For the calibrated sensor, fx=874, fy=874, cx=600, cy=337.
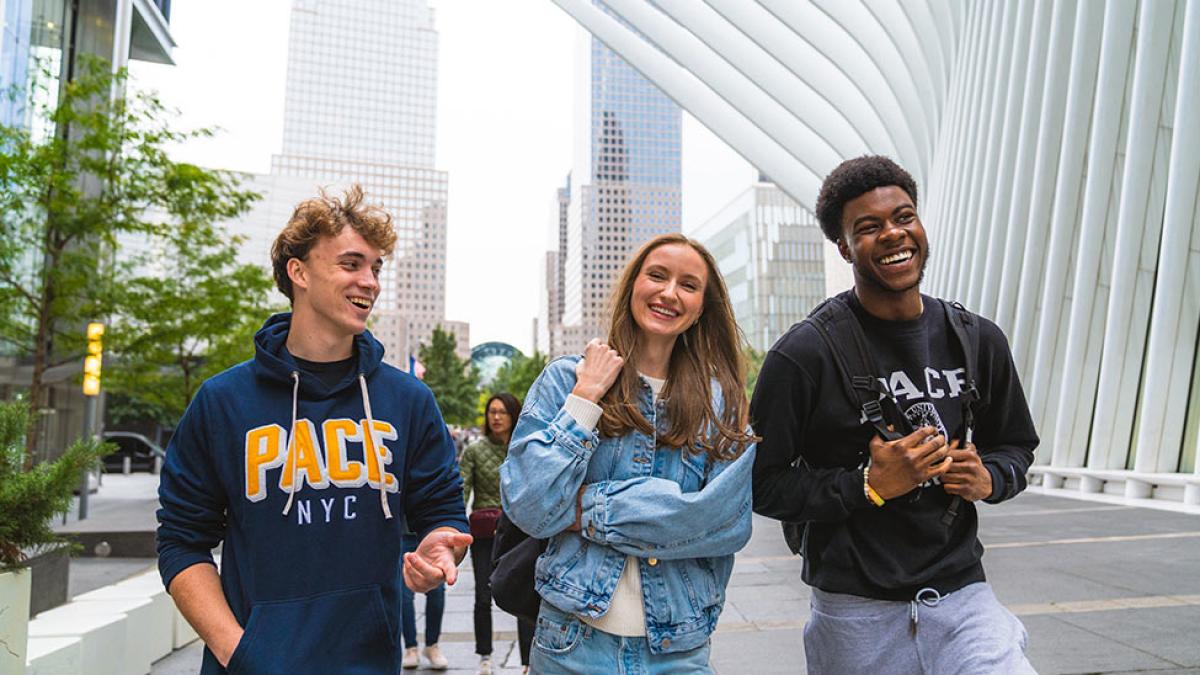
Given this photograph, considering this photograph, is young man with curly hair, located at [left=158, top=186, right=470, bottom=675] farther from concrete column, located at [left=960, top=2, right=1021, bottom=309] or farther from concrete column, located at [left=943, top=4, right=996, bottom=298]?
concrete column, located at [left=943, top=4, right=996, bottom=298]

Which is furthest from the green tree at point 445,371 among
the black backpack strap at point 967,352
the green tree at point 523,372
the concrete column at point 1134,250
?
the black backpack strap at point 967,352

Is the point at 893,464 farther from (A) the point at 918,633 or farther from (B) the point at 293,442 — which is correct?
(B) the point at 293,442

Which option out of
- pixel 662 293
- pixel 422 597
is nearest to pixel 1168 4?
pixel 422 597

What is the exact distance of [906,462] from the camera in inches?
90.0

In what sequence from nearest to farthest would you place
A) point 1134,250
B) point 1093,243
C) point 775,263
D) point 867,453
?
point 867,453 → point 1134,250 → point 1093,243 → point 775,263

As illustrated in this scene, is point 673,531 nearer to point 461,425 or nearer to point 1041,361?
point 1041,361

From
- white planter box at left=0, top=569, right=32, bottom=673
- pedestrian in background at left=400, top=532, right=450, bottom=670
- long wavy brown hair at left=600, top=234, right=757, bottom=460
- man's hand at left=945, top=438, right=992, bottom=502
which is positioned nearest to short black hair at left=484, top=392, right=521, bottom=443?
pedestrian in background at left=400, top=532, right=450, bottom=670

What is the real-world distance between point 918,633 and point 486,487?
481 centimetres

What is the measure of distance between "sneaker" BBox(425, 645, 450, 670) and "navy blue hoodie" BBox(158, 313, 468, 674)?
4314mm

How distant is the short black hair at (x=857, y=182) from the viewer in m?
2.67

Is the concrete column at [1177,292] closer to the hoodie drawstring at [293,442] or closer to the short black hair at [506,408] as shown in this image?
the short black hair at [506,408]

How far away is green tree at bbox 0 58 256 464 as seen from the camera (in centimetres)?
1445

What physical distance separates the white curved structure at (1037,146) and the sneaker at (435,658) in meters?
11.4

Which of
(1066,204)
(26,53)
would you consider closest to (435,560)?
(1066,204)
